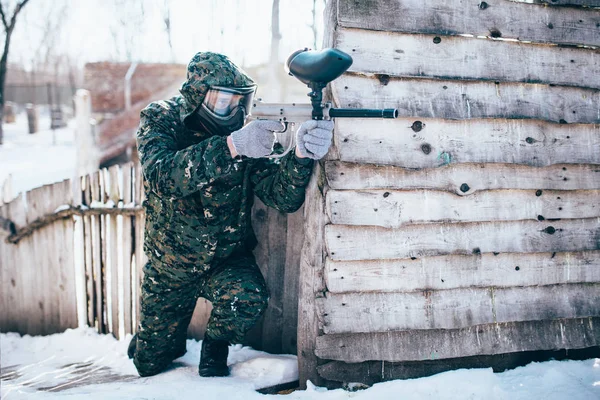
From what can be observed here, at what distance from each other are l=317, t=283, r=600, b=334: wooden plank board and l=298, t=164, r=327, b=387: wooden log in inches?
5.0

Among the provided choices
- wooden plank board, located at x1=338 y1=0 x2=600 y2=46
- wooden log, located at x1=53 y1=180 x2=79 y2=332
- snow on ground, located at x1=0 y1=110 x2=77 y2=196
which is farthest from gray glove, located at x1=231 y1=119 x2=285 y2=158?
snow on ground, located at x1=0 y1=110 x2=77 y2=196

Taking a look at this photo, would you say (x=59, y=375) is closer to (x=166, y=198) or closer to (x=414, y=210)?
(x=166, y=198)

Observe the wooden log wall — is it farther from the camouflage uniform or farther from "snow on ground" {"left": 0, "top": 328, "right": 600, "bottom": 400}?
the camouflage uniform

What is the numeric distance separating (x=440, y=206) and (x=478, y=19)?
1104 millimetres

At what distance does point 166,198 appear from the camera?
300cm

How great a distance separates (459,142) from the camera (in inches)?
116

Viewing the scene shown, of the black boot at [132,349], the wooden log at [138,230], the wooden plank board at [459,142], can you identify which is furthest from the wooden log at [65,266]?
the wooden plank board at [459,142]

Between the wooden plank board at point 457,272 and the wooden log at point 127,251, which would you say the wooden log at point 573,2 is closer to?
the wooden plank board at point 457,272

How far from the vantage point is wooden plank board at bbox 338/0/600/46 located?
112 inches

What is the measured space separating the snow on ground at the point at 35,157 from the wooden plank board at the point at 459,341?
6933 millimetres

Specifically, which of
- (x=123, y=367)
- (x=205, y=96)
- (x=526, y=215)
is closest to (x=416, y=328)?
(x=526, y=215)

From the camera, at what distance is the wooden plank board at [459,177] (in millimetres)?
2895

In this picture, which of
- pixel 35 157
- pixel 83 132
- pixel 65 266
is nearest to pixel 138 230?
pixel 65 266

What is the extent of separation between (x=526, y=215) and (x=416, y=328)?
37.3 inches
